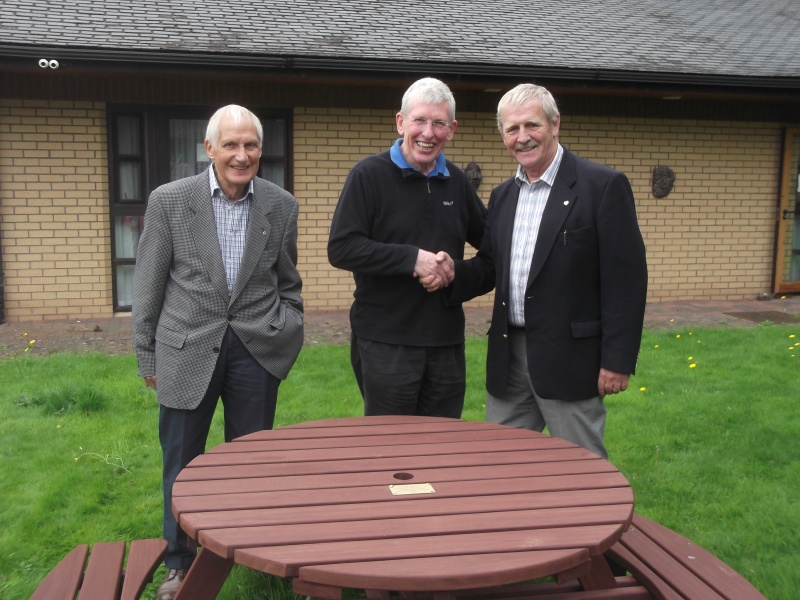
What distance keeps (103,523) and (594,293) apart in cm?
232

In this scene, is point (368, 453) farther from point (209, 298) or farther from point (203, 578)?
point (209, 298)

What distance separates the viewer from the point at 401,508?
85.7 inches

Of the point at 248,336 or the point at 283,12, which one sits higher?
the point at 283,12

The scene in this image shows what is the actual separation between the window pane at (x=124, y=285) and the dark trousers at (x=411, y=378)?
5.81 metres

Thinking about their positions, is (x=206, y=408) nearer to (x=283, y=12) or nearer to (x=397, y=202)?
(x=397, y=202)

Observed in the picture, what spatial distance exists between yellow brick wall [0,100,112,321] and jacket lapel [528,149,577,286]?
254 inches

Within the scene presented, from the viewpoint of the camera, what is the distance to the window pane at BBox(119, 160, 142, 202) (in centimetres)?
858

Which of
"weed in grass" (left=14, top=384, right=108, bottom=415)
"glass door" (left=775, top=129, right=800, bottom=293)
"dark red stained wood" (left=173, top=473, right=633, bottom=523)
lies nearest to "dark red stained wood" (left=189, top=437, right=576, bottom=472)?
"dark red stained wood" (left=173, top=473, right=633, bottom=523)

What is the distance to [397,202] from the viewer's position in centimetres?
334

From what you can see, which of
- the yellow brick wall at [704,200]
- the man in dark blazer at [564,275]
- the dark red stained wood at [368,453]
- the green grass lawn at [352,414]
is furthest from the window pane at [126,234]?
the dark red stained wood at [368,453]

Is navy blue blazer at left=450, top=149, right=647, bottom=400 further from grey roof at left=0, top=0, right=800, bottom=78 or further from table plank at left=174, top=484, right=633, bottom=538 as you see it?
grey roof at left=0, top=0, right=800, bottom=78

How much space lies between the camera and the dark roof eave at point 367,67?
741 centimetres

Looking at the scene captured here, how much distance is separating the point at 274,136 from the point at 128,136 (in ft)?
4.79

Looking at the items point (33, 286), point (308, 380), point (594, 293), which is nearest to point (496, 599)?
point (594, 293)
